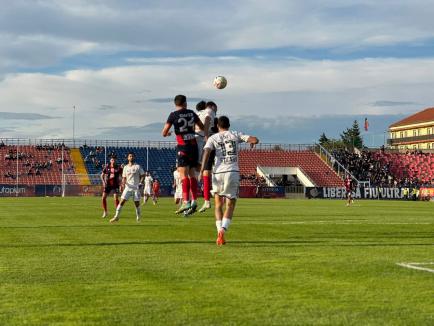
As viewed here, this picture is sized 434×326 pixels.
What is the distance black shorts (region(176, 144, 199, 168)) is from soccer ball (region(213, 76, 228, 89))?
5.66 feet

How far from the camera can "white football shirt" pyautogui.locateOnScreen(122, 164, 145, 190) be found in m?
23.0

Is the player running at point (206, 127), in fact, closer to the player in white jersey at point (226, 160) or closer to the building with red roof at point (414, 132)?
the player in white jersey at point (226, 160)

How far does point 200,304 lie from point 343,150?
8633 centimetres

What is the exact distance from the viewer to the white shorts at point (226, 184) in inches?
509

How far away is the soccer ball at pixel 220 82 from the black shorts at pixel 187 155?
1724 mm

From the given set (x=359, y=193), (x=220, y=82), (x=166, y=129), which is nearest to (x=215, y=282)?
(x=166, y=129)

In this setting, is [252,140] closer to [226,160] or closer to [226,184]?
[226,160]

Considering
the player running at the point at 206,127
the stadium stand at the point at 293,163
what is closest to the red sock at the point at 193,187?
the player running at the point at 206,127

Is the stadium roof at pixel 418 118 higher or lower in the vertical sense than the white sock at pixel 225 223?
higher

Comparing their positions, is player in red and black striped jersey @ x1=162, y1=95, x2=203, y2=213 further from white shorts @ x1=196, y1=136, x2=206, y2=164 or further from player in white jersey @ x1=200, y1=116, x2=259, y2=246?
player in white jersey @ x1=200, y1=116, x2=259, y2=246

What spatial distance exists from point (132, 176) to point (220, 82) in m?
7.44

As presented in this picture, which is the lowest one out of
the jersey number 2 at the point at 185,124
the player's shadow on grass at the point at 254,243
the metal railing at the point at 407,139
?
the player's shadow on grass at the point at 254,243

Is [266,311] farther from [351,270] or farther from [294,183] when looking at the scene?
[294,183]

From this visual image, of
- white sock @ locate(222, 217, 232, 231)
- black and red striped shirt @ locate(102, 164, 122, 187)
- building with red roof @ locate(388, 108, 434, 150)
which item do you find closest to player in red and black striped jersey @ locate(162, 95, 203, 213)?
white sock @ locate(222, 217, 232, 231)
